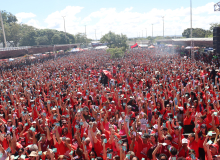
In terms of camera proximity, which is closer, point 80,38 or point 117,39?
point 117,39

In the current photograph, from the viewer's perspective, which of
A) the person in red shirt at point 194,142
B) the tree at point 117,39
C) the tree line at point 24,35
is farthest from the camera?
the tree line at point 24,35

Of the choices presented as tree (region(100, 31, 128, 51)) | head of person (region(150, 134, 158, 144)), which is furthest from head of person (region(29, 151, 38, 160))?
tree (region(100, 31, 128, 51))

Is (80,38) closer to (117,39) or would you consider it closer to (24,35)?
(24,35)

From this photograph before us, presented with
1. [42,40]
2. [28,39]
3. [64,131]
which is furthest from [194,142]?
[28,39]

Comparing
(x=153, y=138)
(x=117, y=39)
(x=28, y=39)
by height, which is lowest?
(x=153, y=138)

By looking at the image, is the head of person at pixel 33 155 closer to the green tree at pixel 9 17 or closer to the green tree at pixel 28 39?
the green tree at pixel 28 39

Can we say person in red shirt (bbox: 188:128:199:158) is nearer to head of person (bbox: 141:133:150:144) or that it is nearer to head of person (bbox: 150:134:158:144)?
head of person (bbox: 150:134:158:144)

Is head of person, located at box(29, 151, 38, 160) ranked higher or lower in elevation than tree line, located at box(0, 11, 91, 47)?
lower

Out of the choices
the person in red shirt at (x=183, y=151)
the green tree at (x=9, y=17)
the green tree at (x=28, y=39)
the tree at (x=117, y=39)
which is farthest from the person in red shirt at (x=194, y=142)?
the green tree at (x=9, y=17)

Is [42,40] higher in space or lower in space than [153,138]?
higher

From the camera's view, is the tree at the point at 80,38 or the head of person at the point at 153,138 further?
the tree at the point at 80,38

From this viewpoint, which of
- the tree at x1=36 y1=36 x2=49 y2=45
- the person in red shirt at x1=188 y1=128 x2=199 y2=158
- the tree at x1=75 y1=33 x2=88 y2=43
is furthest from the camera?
the tree at x1=75 y1=33 x2=88 y2=43

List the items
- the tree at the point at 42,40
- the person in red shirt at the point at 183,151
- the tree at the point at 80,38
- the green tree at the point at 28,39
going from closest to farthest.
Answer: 1. the person in red shirt at the point at 183,151
2. the green tree at the point at 28,39
3. the tree at the point at 42,40
4. the tree at the point at 80,38

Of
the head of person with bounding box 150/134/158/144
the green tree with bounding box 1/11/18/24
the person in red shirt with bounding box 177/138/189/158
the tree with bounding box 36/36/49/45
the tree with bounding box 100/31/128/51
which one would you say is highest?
the green tree with bounding box 1/11/18/24
